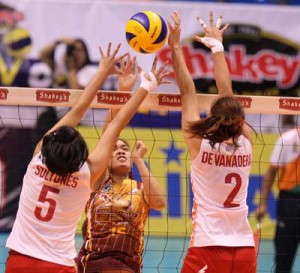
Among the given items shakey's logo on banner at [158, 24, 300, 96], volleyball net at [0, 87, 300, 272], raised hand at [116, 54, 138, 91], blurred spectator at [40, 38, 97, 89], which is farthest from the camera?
shakey's logo on banner at [158, 24, 300, 96]

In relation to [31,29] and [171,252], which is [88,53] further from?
[171,252]

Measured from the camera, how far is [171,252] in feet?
32.3

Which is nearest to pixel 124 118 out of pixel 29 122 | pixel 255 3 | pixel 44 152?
pixel 44 152

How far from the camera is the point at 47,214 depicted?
450cm

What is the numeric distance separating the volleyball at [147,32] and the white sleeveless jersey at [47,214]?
4.22 feet

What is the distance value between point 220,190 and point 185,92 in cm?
72

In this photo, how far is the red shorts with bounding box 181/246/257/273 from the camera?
4891mm

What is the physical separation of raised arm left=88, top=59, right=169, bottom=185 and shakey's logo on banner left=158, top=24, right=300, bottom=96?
5.74 metres

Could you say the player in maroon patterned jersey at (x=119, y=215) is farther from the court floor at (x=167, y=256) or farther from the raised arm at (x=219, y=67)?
the court floor at (x=167, y=256)

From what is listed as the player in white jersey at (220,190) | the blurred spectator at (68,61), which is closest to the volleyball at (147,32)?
the player in white jersey at (220,190)

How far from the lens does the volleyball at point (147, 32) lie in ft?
18.0

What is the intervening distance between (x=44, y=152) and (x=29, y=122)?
20.6ft

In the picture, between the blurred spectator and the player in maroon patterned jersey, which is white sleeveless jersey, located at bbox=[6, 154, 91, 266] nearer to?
the player in maroon patterned jersey

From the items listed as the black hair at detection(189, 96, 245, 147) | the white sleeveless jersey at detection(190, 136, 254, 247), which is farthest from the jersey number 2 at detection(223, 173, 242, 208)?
the black hair at detection(189, 96, 245, 147)
